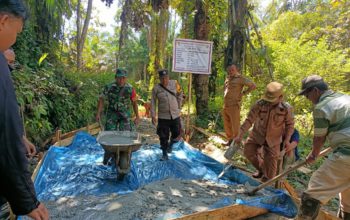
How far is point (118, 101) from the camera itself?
5539 mm

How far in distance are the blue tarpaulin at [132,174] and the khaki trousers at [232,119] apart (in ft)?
4.39

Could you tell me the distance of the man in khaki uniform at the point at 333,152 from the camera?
3.10m

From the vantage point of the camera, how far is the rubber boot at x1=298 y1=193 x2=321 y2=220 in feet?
10.6

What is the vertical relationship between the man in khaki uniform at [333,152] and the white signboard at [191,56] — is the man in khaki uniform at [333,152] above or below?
below

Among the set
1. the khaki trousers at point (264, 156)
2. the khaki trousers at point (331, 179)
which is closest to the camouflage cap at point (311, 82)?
the khaki trousers at point (331, 179)

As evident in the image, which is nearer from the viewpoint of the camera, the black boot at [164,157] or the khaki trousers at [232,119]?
the black boot at [164,157]

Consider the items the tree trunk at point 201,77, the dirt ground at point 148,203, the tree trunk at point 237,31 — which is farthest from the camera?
the tree trunk at point 201,77

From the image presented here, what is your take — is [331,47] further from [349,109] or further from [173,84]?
[349,109]

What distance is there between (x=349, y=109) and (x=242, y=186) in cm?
203

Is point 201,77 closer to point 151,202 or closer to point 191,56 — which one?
point 191,56

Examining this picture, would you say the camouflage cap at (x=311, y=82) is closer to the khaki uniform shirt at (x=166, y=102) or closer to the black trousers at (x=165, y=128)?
the khaki uniform shirt at (x=166, y=102)

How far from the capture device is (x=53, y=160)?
5617mm

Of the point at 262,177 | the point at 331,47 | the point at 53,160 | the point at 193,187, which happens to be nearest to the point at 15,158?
the point at 193,187

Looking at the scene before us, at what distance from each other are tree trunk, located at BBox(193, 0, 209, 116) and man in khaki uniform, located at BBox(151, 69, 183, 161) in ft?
12.1
